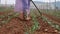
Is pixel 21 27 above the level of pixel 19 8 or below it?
below

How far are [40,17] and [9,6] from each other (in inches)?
17.2

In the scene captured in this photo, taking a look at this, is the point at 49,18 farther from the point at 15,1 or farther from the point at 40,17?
the point at 15,1

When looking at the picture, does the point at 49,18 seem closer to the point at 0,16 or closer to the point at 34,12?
the point at 34,12

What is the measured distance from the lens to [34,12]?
246cm

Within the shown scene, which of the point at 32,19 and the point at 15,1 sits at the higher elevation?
the point at 15,1

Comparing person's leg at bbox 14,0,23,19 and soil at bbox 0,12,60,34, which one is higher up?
person's leg at bbox 14,0,23,19

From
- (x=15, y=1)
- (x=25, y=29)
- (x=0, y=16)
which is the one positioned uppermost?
(x=15, y=1)

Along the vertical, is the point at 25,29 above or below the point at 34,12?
below

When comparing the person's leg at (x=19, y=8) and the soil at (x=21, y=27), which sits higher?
the person's leg at (x=19, y=8)

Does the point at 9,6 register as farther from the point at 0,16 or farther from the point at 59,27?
the point at 59,27

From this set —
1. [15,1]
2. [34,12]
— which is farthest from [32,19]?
[15,1]

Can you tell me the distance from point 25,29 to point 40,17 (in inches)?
10.4

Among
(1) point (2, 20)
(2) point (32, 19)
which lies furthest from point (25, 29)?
(1) point (2, 20)

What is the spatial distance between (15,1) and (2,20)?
31 centimetres
